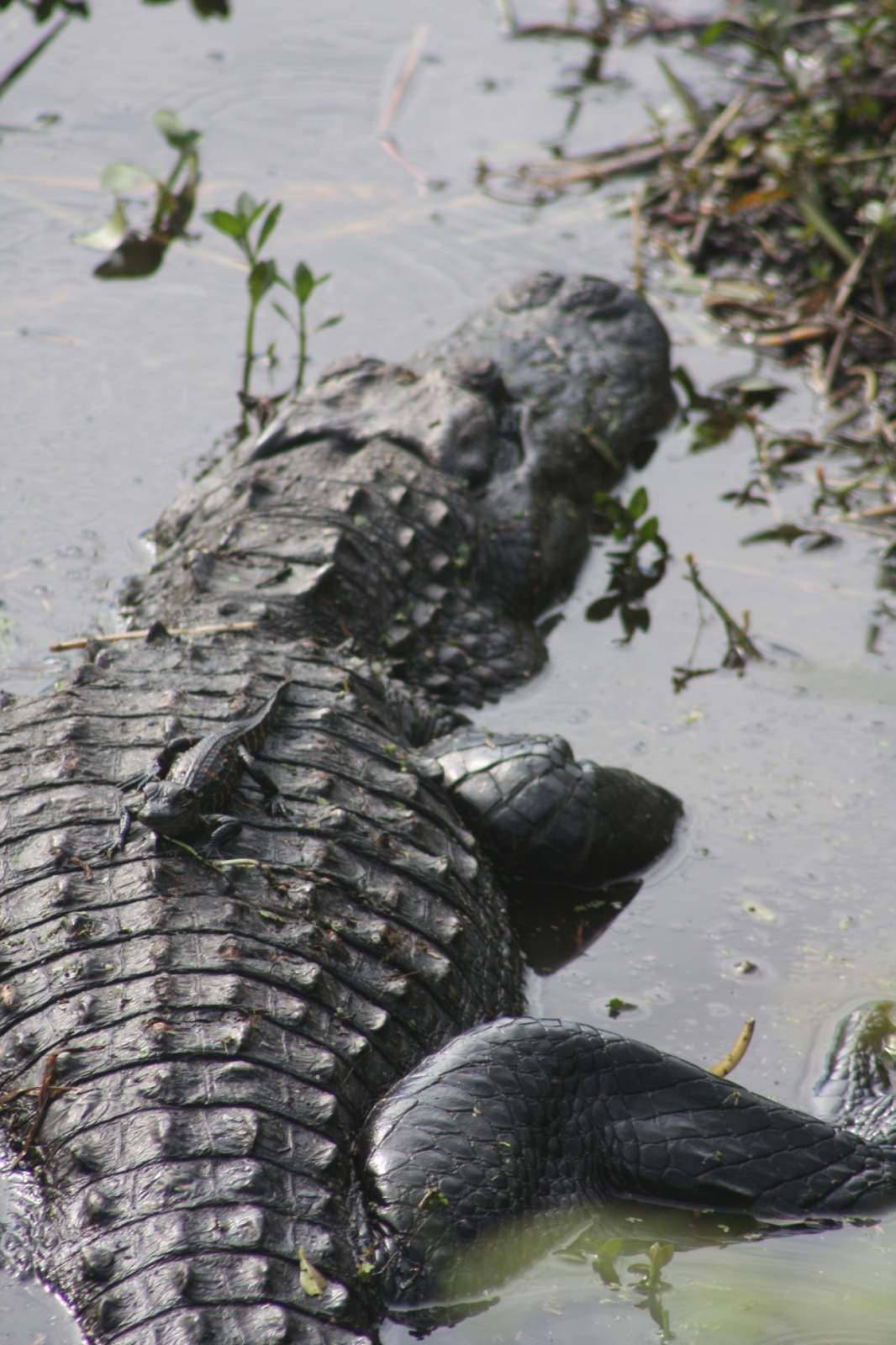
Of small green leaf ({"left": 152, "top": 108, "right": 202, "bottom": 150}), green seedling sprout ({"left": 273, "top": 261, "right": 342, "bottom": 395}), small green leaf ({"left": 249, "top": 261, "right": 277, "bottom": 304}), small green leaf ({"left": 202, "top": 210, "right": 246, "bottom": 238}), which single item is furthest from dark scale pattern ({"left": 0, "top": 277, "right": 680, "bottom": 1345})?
small green leaf ({"left": 152, "top": 108, "right": 202, "bottom": 150})

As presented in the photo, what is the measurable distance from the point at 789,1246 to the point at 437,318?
4124 mm

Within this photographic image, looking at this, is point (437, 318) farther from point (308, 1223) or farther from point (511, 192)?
point (308, 1223)

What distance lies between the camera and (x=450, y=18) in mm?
7762

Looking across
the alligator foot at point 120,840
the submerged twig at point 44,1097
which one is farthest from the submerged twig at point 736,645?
the submerged twig at point 44,1097

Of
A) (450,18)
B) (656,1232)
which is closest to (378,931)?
(656,1232)

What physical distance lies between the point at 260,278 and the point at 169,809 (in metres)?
2.85

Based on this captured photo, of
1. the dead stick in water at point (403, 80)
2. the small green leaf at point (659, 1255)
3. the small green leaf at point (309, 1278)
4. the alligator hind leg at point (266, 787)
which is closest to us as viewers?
the small green leaf at point (309, 1278)

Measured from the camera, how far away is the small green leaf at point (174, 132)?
213 inches

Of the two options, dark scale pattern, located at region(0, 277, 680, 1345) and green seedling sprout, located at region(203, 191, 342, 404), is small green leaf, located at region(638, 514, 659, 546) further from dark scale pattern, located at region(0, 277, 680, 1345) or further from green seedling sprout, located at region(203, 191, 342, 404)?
green seedling sprout, located at region(203, 191, 342, 404)

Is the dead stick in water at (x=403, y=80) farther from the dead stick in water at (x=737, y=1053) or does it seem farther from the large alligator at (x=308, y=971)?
the dead stick in water at (x=737, y=1053)

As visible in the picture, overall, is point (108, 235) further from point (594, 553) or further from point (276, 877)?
point (276, 877)

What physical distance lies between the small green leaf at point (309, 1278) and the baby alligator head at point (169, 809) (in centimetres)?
84

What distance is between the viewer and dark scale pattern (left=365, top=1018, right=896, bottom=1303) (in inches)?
90.1

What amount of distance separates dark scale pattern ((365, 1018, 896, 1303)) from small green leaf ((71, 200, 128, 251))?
14.2 feet
